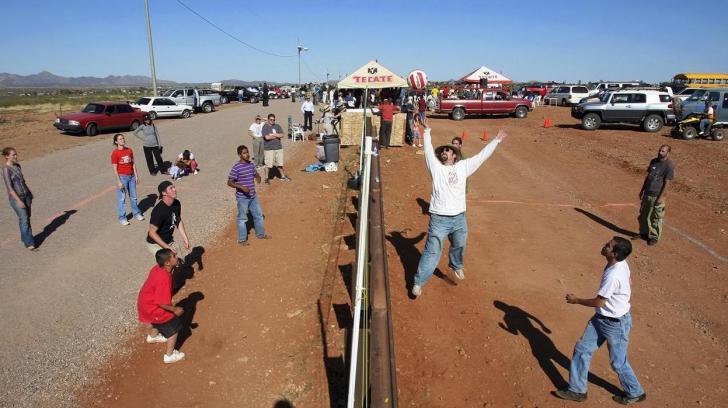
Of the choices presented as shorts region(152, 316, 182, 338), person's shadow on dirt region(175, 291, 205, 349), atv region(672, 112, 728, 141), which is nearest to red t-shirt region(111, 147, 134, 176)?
person's shadow on dirt region(175, 291, 205, 349)

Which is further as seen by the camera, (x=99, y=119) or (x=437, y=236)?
(x=99, y=119)

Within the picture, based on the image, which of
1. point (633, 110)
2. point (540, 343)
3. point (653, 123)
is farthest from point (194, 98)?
point (540, 343)

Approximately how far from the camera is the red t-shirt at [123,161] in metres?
8.49

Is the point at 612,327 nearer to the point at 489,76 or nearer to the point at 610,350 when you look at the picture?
the point at 610,350

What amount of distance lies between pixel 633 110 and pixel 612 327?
21.3 m

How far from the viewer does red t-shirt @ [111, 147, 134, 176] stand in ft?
Result: 27.8

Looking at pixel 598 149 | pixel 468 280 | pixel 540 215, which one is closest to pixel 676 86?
pixel 598 149

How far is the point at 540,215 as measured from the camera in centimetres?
Answer: 955

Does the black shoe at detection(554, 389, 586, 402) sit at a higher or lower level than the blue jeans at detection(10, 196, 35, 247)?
lower

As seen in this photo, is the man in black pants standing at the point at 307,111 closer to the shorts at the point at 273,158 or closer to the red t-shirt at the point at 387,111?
the red t-shirt at the point at 387,111

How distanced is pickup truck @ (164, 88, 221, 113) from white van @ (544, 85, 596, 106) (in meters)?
28.2

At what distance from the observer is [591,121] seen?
22453 mm

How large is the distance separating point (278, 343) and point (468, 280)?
2839mm

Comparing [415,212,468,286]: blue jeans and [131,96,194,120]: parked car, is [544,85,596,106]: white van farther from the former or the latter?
[415,212,468,286]: blue jeans
